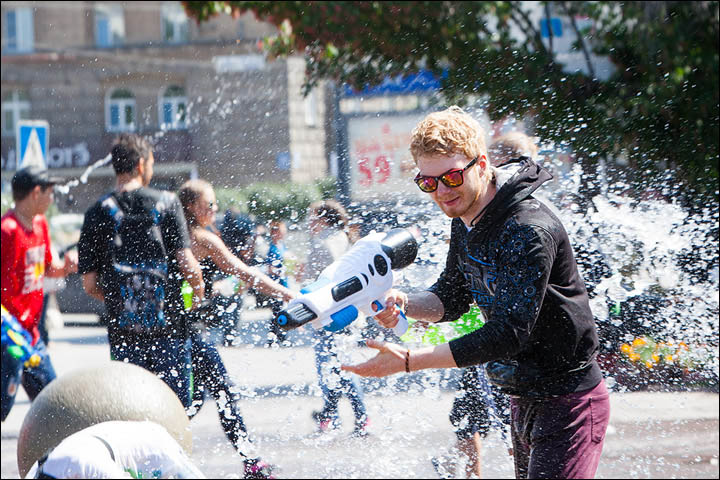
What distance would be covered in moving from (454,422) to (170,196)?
1966 millimetres

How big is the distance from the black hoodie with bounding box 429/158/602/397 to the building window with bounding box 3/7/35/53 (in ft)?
98.8

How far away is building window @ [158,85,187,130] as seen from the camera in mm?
26766

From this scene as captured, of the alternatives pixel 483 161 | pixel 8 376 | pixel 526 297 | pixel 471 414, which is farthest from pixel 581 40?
pixel 526 297

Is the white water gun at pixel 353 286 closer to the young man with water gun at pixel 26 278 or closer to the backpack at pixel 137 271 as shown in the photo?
the backpack at pixel 137 271

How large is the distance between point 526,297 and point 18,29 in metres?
31.2

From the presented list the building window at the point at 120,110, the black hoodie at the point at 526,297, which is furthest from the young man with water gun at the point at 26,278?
Answer: the building window at the point at 120,110

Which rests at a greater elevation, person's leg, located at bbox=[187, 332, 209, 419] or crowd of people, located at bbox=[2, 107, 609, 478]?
crowd of people, located at bbox=[2, 107, 609, 478]

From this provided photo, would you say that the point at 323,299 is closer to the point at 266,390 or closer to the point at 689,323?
the point at 266,390

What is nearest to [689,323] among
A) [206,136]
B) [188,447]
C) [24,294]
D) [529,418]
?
[529,418]

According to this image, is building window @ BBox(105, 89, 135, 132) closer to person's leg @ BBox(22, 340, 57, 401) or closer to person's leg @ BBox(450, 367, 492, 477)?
person's leg @ BBox(22, 340, 57, 401)

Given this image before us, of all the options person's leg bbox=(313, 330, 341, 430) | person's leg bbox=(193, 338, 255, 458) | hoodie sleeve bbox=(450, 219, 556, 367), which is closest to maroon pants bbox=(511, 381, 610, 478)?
hoodie sleeve bbox=(450, 219, 556, 367)

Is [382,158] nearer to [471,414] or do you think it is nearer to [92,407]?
[471,414]

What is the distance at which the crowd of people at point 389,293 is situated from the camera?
266 centimetres

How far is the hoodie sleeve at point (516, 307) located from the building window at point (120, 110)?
27070 mm
